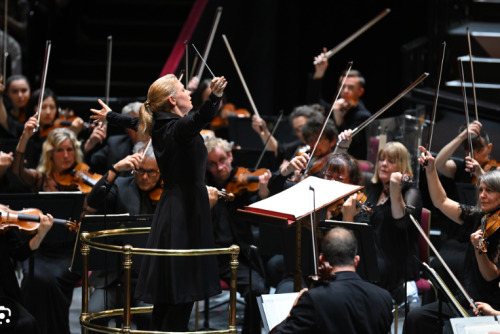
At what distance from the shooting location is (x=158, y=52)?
32.5ft

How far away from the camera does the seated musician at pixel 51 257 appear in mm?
5406

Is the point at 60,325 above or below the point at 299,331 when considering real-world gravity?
below

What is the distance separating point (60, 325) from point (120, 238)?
962 millimetres

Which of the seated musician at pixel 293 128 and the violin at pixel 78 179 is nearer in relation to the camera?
the violin at pixel 78 179

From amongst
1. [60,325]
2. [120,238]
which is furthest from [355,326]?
[60,325]

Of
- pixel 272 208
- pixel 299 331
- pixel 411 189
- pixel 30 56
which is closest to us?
pixel 299 331

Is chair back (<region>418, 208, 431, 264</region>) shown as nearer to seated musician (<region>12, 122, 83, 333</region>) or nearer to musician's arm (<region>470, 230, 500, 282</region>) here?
musician's arm (<region>470, 230, 500, 282</region>)

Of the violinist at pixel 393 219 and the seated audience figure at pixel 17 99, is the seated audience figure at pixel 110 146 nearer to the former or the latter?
the seated audience figure at pixel 17 99

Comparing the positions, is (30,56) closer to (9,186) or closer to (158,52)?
(158,52)

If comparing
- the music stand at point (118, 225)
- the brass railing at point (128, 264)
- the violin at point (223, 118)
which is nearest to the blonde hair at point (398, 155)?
the music stand at point (118, 225)

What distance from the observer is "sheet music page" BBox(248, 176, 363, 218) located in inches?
158

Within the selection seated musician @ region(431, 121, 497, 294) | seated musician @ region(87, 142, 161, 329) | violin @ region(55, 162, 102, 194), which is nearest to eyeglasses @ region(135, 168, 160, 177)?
seated musician @ region(87, 142, 161, 329)

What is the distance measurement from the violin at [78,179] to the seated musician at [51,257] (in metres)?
0.03

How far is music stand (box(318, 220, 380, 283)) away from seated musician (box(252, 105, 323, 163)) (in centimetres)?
220
